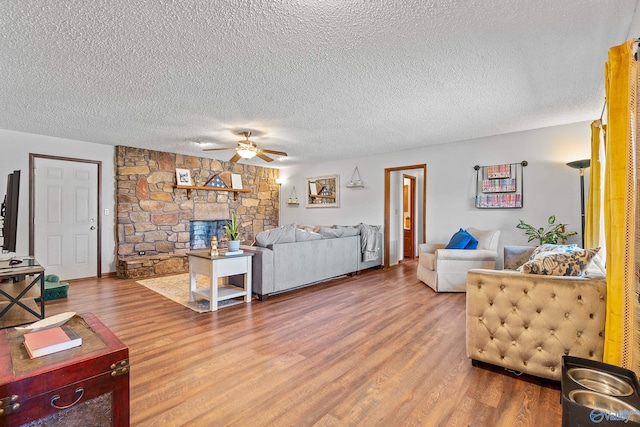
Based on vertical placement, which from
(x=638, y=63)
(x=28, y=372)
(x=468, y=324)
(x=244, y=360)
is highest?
(x=638, y=63)

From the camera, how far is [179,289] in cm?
447

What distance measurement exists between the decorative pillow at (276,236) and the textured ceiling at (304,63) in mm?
1449

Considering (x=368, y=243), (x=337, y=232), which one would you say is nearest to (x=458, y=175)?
(x=368, y=243)

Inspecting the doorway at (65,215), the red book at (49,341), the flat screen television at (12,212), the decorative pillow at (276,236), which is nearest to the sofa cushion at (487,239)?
the decorative pillow at (276,236)

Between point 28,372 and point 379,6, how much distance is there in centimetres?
231

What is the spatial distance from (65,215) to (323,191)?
491cm

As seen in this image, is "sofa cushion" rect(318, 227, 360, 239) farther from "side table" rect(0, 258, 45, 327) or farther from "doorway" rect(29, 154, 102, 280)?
"doorway" rect(29, 154, 102, 280)

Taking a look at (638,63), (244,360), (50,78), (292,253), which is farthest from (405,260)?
(50,78)

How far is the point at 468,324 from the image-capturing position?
2275 mm

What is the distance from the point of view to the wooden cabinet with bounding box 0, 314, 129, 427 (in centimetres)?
101

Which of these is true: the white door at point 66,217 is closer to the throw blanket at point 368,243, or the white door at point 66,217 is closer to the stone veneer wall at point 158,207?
the stone veneer wall at point 158,207

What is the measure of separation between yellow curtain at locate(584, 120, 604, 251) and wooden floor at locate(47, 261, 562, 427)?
152 centimetres

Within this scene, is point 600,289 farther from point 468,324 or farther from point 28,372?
point 28,372

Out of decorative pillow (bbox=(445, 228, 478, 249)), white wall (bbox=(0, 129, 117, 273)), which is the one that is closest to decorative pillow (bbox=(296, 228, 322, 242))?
decorative pillow (bbox=(445, 228, 478, 249))
